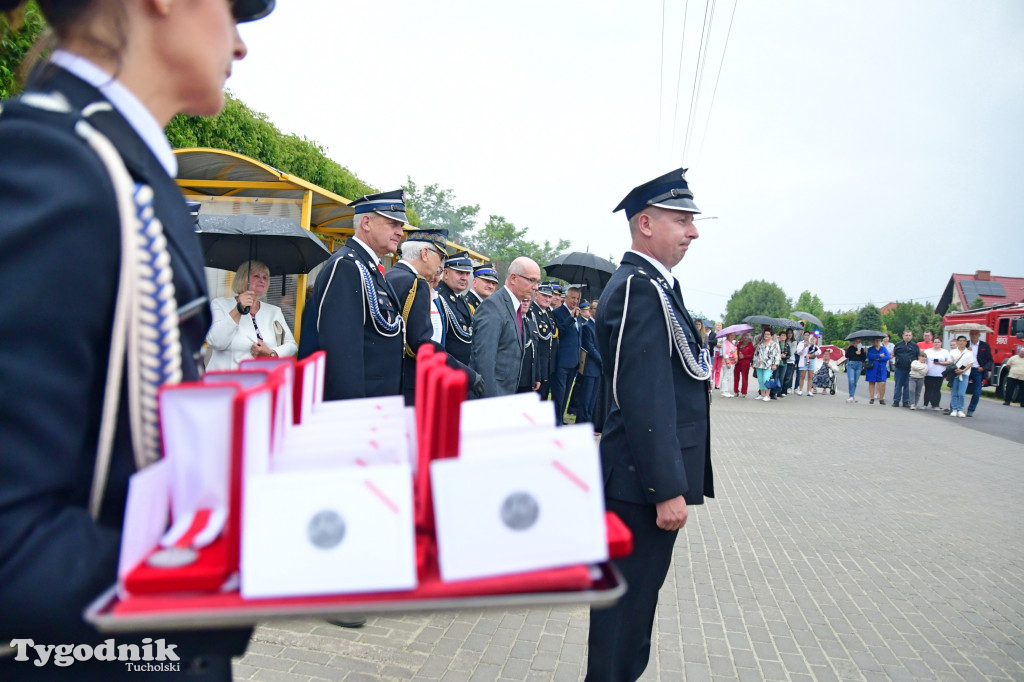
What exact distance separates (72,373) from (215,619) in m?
0.37

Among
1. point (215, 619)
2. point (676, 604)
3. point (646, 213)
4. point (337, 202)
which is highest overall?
point (337, 202)

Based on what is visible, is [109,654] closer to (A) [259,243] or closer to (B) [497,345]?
(B) [497,345]

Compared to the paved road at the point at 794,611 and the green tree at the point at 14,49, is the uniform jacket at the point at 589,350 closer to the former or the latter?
the paved road at the point at 794,611

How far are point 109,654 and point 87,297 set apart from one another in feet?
1.85

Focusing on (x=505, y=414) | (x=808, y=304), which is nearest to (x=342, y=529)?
(x=505, y=414)

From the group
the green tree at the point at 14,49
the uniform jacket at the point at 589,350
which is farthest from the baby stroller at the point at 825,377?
the green tree at the point at 14,49

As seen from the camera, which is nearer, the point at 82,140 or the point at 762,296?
the point at 82,140

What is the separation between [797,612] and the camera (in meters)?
4.67

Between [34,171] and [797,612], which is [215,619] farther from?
[797,612]

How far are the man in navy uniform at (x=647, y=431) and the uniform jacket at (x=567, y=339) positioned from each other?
8427 mm

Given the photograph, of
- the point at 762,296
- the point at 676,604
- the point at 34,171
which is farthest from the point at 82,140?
the point at 762,296

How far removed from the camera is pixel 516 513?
92 centimetres

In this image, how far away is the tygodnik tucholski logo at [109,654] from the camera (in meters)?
1.01

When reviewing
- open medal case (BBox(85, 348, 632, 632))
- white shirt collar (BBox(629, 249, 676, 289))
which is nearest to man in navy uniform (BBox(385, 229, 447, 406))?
white shirt collar (BBox(629, 249, 676, 289))
